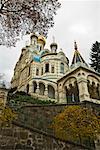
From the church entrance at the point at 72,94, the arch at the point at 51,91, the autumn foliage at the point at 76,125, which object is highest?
the arch at the point at 51,91

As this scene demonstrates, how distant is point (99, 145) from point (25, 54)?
36989mm

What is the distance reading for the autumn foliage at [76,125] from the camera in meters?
15.6

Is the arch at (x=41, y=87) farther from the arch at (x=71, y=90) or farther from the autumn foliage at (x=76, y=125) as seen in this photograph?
the autumn foliage at (x=76, y=125)

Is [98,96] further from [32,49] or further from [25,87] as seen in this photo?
[32,49]

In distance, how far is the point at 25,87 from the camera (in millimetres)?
42375

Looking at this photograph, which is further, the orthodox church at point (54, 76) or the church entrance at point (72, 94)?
the church entrance at point (72, 94)

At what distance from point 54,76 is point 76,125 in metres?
26.8

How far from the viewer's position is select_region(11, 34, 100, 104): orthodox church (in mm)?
35281

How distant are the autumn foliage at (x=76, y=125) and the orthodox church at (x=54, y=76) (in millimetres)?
15199

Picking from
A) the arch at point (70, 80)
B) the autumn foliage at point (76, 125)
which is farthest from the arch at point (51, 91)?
the autumn foliage at point (76, 125)

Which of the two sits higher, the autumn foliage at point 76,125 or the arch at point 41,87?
the arch at point 41,87

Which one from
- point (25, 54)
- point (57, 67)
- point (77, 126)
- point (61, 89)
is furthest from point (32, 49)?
point (77, 126)

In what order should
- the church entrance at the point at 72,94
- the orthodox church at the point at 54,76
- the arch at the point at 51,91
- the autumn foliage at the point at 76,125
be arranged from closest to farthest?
the autumn foliage at the point at 76,125 → the orthodox church at the point at 54,76 → the church entrance at the point at 72,94 → the arch at the point at 51,91

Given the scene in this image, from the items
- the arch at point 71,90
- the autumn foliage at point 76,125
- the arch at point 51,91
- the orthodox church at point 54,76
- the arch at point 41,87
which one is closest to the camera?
the autumn foliage at point 76,125
